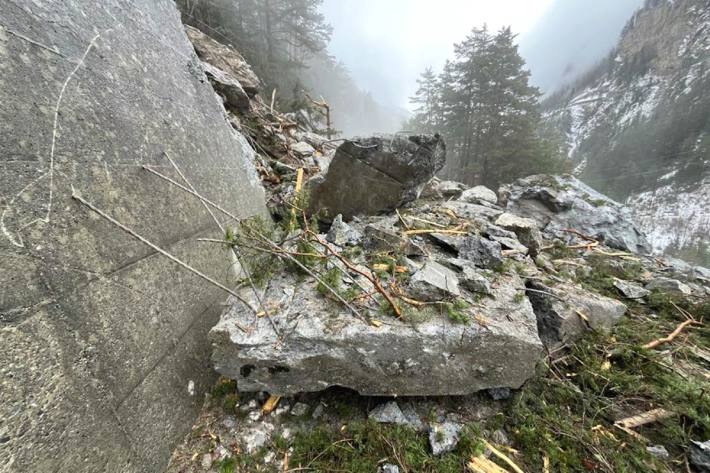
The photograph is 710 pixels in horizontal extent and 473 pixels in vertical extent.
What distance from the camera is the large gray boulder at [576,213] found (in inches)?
237

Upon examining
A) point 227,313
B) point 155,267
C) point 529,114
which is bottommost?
point 227,313

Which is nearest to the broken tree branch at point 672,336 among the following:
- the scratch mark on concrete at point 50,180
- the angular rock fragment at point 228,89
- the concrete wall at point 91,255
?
the concrete wall at point 91,255

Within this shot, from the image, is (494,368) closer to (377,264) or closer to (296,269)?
(377,264)

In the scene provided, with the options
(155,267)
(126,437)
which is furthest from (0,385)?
(155,267)

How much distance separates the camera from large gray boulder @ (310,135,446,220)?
344cm

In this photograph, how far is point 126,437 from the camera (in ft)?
4.65

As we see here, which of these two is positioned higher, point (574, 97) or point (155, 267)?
point (574, 97)

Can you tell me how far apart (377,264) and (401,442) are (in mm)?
1309

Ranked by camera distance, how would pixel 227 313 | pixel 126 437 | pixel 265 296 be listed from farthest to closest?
pixel 265 296, pixel 227 313, pixel 126 437

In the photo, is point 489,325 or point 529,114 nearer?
point 489,325

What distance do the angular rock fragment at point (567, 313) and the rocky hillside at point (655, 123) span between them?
22502 mm

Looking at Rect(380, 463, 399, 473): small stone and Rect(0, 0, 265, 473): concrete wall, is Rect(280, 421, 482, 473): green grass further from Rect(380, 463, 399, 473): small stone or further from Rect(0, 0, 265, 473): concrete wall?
Rect(0, 0, 265, 473): concrete wall

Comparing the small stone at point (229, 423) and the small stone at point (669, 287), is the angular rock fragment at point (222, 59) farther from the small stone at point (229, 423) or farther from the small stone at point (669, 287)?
the small stone at point (669, 287)

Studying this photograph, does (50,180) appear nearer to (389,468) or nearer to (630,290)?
(389,468)
